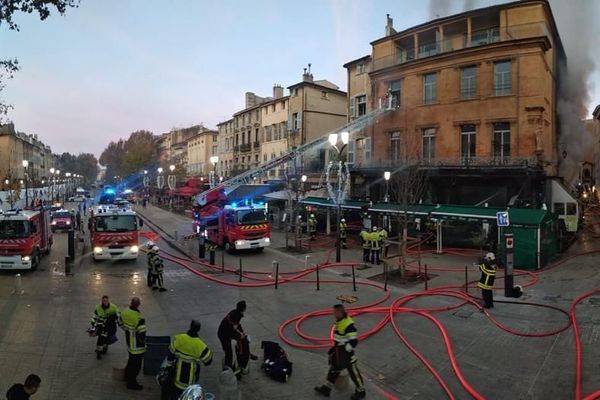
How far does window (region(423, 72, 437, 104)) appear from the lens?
95.1 feet

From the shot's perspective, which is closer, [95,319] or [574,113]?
[95,319]

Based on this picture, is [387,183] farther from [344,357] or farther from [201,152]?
[201,152]

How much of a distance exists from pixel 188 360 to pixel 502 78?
25633 millimetres

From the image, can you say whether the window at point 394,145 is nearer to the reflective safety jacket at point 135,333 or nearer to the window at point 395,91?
the window at point 395,91

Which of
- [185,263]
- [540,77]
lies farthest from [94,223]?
[540,77]

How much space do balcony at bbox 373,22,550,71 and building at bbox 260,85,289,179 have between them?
51.5 feet

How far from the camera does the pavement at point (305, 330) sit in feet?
24.6

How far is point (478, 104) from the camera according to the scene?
2669 centimetres

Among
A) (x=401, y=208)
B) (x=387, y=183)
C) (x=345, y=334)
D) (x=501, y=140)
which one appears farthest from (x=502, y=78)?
(x=345, y=334)

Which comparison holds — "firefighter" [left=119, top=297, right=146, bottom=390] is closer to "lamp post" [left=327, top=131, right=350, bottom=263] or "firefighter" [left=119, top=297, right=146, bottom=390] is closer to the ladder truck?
"lamp post" [left=327, top=131, right=350, bottom=263]

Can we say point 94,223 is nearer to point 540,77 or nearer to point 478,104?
point 478,104

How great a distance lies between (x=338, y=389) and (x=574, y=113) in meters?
34.3

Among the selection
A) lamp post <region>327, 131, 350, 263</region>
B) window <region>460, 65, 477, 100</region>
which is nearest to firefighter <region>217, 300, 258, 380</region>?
lamp post <region>327, 131, 350, 263</region>

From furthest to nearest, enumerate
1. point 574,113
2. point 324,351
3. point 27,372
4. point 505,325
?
point 574,113 → point 505,325 → point 324,351 → point 27,372
